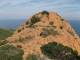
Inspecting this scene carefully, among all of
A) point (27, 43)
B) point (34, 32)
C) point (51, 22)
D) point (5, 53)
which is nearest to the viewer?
point (5, 53)

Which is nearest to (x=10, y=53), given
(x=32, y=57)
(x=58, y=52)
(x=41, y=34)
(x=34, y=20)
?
(x=32, y=57)

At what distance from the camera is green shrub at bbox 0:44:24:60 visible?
35281mm

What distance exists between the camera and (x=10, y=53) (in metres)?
35.9

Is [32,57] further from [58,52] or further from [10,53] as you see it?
[58,52]

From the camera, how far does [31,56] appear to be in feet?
119

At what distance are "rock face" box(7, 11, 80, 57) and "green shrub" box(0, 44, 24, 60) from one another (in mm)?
919

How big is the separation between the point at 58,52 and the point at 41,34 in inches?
225

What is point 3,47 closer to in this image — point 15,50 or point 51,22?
point 15,50

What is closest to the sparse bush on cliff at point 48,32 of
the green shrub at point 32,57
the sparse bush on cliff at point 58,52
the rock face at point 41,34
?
the rock face at point 41,34

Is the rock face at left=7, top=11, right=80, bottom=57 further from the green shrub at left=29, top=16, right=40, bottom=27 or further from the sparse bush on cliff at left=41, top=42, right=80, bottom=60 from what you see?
the sparse bush on cliff at left=41, top=42, right=80, bottom=60

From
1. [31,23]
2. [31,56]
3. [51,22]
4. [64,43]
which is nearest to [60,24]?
[51,22]

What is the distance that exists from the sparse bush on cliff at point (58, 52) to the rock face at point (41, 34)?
3.01 feet

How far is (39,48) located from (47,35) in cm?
402

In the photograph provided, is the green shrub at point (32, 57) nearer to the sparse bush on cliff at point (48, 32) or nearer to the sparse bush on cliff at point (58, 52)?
the sparse bush on cliff at point (58, 52)
